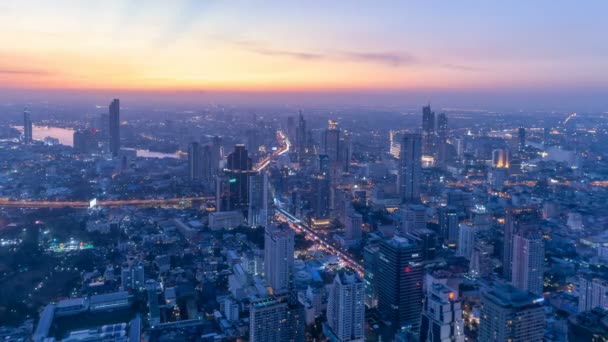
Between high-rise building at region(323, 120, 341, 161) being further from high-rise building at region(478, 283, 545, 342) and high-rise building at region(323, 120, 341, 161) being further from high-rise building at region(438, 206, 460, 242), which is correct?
high-rise building at region(478, 283, 545, 342)

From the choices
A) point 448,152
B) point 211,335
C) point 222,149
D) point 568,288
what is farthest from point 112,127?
point 568,288

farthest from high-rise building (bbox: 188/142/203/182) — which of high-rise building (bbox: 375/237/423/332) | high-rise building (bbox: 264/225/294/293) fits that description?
high-rise building (bbox: 375/237/423/332)

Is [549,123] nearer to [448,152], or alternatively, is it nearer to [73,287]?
[448,152]

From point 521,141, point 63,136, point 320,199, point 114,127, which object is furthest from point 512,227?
point 63,136

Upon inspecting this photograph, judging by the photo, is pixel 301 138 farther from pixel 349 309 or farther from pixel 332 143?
pixel 349 309

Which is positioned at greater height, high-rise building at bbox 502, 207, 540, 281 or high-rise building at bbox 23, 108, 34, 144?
high-rise building at bbox 23, 108, 34, 144

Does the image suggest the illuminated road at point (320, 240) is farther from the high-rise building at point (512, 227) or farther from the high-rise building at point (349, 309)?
the high-rise building at point (349, 309)

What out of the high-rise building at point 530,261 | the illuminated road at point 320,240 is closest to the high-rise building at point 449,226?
the illuminated road at point 320,240
